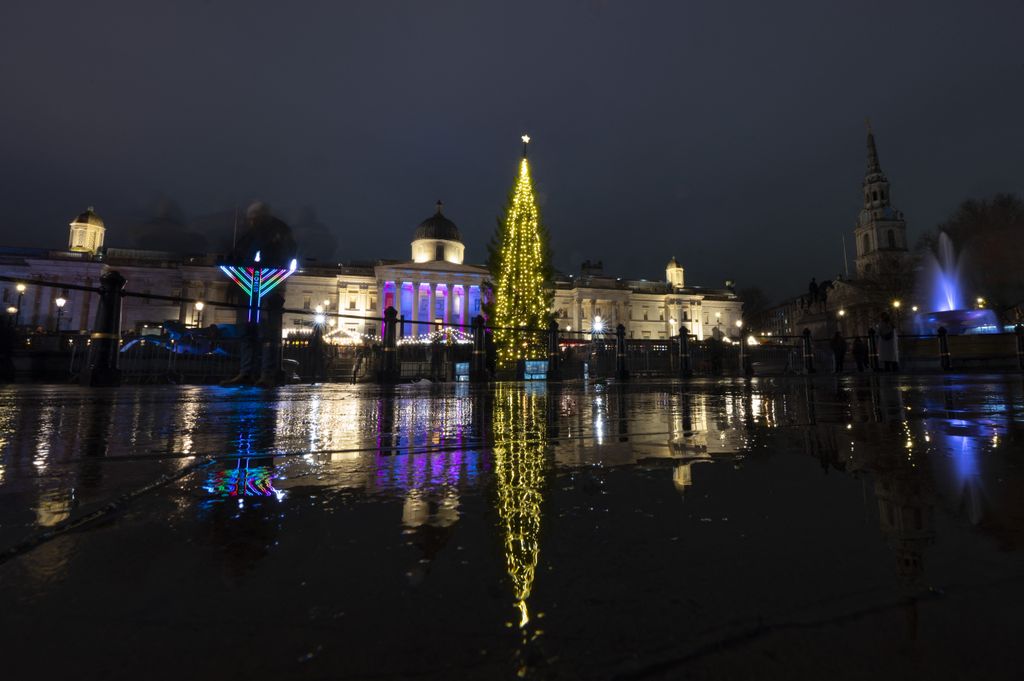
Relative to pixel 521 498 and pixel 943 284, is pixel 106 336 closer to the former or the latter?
pixel 521 498

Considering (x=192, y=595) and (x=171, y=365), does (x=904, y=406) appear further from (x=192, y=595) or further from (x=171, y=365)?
(x=171, y=365)

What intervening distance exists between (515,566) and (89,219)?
86.0 metres

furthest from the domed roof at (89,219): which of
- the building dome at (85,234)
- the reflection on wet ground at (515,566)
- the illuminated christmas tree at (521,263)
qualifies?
the reflection on wet ground at (515,566)

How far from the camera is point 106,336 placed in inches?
317

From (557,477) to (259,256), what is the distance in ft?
30.5

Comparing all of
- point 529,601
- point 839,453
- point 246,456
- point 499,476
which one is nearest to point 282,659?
point 529,601

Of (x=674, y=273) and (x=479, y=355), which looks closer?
(x=479, y=355)

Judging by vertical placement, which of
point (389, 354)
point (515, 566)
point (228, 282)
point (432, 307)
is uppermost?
point (228, 282)

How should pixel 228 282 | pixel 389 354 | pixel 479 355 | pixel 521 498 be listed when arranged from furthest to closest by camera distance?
pixel 228 282, pixel 479 355, pixel 389 354, pixel 521 498

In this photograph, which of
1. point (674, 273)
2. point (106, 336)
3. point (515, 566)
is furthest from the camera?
point (674, 273)

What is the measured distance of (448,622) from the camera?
60 cm

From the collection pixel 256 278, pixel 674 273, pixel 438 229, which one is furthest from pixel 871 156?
pixel 256 278

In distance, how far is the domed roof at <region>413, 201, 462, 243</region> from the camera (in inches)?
2458

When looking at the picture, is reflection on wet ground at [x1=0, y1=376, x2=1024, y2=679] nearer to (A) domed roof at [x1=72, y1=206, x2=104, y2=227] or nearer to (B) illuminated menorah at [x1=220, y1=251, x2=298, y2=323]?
(B) illuminated menorah at [x1=220, y1=251, x2=298, y2=323]
